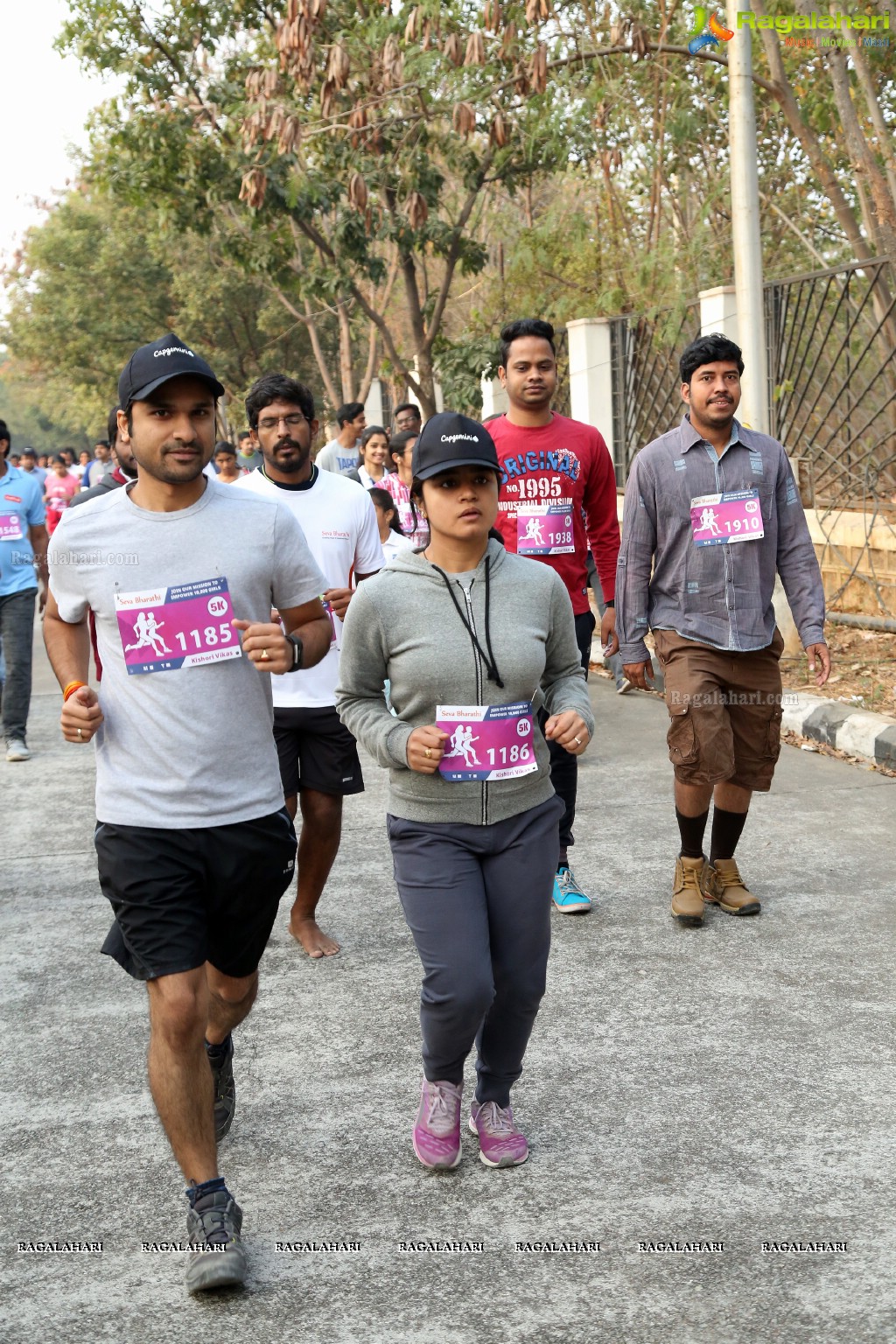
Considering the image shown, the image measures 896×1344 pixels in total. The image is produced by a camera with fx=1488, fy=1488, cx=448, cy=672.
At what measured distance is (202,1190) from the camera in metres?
3.30

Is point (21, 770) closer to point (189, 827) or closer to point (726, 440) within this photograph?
point (726, 440)

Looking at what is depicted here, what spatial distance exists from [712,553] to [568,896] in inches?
56.1

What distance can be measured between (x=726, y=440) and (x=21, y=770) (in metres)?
5.24

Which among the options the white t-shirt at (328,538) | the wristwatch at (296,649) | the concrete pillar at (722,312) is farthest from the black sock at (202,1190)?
the concrete pillar at (722,312)

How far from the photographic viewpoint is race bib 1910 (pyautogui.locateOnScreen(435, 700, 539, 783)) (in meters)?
3.61

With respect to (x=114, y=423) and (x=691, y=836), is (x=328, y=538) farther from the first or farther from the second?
(x=691, y=836)

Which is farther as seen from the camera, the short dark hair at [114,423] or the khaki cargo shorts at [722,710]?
the khaki cargo shorts at [722,710]

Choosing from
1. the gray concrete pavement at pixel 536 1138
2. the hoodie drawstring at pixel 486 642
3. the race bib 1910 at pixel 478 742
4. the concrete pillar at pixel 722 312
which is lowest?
the gray concrete pavement at pixel 536 1138

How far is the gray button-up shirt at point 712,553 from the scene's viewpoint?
559 cm

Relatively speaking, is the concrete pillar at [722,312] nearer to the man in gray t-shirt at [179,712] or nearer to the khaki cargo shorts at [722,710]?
the khaki cargo shorts at [722,710]

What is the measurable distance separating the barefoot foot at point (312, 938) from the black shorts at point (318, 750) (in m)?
0.50

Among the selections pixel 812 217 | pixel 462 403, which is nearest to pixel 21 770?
pixel 462 403

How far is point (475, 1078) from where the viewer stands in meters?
4.27

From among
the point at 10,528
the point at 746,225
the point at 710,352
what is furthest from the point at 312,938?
the point at 746,225
